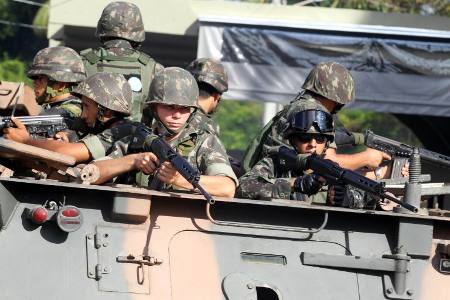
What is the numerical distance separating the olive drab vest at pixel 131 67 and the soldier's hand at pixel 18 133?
162cm

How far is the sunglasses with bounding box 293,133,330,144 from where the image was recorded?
21.5 ft

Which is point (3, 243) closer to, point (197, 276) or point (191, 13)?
point (197, 276)

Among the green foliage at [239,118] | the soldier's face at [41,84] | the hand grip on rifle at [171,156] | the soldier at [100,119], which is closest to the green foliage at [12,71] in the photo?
the green foliage at [239,118]

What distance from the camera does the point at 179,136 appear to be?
20.7 ft

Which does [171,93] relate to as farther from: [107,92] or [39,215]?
[39,215]

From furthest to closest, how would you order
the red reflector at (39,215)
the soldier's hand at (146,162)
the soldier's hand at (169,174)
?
the soldier's hand at (146,162) → the soldier's hand at (169,174) → the red reflector at (39,215)

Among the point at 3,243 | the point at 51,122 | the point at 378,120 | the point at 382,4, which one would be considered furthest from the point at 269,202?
the point at 378,120

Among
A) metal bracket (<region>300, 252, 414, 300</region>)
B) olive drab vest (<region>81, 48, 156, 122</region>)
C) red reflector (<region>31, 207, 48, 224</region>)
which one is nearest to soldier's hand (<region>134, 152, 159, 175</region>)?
red reflector (<region>31, 207, 48, 224</region>)

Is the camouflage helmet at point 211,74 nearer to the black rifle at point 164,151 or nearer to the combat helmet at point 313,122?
the combat helmet at point 313,122

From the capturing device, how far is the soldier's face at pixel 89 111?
269 inches

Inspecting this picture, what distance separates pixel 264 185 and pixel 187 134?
57 centimetres

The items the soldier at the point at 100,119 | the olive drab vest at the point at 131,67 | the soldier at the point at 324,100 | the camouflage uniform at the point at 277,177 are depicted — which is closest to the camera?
the camouflage uniform at the point at 277,177

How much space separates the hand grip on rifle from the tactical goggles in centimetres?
89

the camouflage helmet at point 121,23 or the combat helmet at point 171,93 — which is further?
the camouflage helmet at point 121,23
